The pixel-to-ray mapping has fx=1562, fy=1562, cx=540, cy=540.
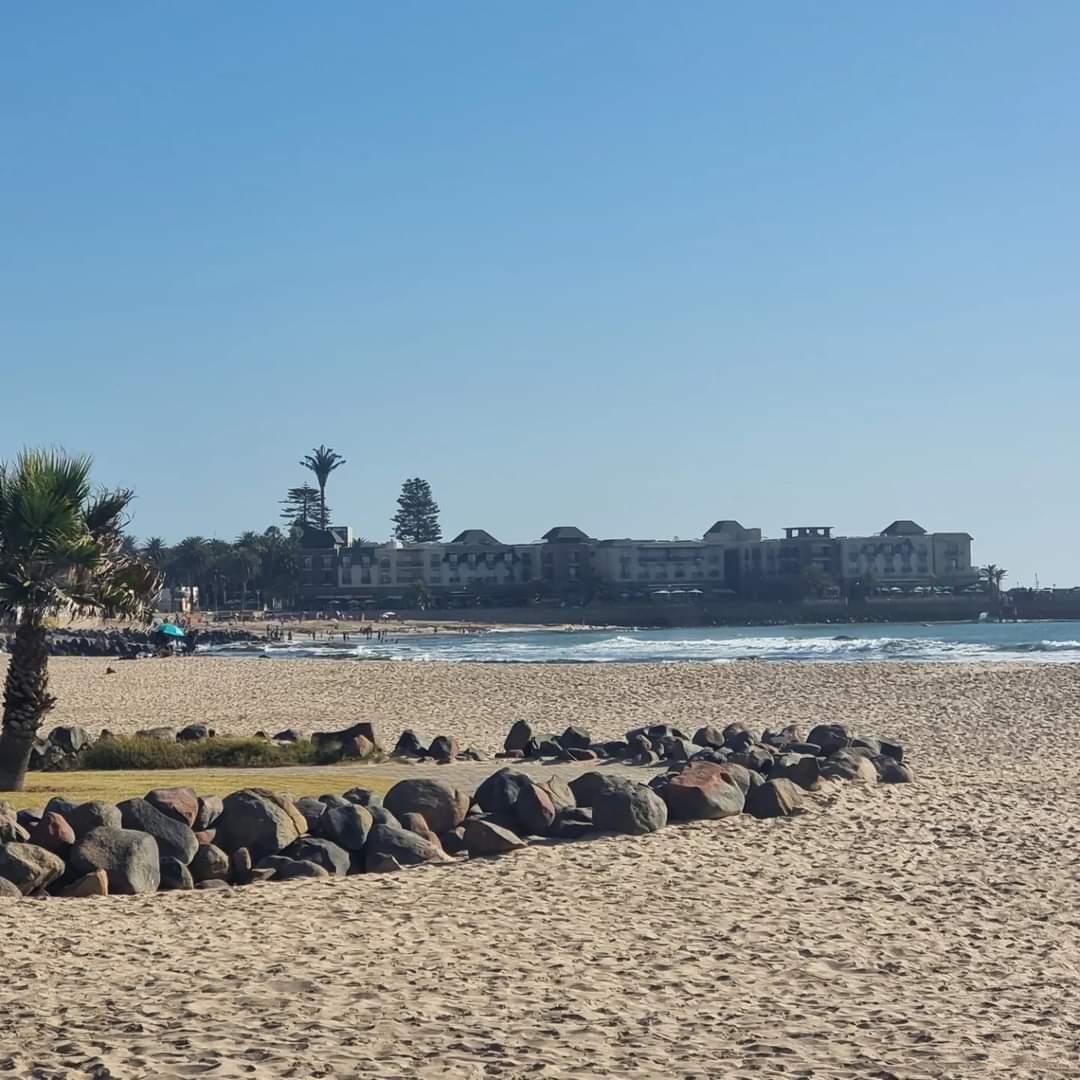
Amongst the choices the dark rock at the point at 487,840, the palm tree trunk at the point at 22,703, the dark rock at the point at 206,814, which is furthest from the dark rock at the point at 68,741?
the dark rock at the point at 487,840

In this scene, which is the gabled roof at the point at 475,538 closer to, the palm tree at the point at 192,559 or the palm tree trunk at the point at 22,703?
the palm tree at the point at 192,559

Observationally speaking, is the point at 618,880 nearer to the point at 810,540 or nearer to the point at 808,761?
the point at 808,761

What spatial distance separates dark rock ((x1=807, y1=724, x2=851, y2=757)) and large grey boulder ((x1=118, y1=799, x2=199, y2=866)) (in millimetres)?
9664

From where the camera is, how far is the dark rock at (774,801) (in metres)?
14.9

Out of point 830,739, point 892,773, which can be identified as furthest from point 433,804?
point 830,739

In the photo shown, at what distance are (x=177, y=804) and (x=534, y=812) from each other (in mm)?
3130

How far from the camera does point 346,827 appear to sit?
12.9 m

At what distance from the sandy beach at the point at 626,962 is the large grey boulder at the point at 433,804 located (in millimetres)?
935

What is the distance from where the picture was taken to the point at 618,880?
1190 cm

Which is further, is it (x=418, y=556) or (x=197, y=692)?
(x=418, y=556)

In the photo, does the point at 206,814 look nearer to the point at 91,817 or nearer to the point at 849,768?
the point at 91,817

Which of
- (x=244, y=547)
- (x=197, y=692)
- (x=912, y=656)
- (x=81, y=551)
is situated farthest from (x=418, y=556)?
(x=81, y=551)

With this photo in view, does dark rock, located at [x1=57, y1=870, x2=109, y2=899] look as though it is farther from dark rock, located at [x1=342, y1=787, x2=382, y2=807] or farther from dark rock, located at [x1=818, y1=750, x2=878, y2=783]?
dark rock, located at [x1=818, y1=750, x2=878, y2=783]

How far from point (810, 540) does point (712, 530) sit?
1680cm
